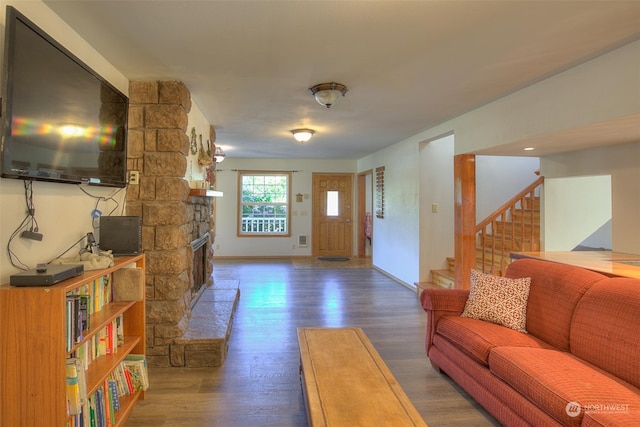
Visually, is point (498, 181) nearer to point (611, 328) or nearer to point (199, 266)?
point (611, 328)

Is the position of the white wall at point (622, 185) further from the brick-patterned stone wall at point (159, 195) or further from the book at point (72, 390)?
the book at point (72, 390)

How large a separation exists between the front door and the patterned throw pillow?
5782 millimetres

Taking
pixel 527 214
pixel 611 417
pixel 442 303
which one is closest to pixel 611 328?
pixel 611 417

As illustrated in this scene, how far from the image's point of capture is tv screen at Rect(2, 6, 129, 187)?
1513 millimetres

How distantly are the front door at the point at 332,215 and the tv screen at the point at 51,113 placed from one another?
241 inches

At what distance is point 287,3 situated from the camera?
5.90ft

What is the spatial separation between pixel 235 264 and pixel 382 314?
13.3ft

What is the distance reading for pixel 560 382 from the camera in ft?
5.71

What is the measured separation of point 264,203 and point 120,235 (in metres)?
→ 5.98

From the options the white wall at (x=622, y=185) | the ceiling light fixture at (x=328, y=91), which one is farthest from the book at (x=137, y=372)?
the white wall at (x=622, y=185)

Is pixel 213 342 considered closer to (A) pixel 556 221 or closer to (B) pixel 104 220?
(B) pixel 104 220

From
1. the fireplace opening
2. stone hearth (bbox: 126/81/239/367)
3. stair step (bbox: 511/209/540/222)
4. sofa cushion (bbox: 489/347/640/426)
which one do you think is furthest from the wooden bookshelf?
stair step (bbox: 511/209/540/222)

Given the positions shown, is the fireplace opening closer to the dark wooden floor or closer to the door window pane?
the dark wooden floor

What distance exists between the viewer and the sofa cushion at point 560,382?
1596mm
